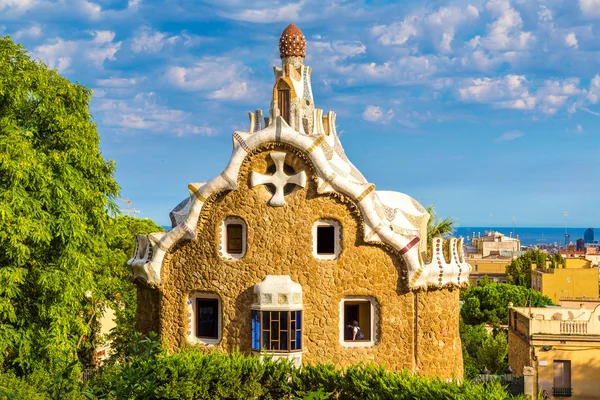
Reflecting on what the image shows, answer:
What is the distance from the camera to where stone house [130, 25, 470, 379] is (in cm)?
2245

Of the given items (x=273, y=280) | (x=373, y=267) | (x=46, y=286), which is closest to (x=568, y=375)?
(x=373, y=267)

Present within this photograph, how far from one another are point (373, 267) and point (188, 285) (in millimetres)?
5371

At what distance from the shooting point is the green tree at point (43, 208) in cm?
2208

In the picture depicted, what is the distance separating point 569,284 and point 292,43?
4436 cm

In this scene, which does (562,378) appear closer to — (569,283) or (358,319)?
(358,319)

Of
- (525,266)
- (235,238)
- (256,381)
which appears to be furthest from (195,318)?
(525,266)

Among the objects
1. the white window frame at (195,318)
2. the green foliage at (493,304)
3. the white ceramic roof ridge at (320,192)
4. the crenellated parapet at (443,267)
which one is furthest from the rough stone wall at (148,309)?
the green foliage at (493,304)

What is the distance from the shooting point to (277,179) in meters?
22.7

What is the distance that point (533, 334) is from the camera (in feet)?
99.5

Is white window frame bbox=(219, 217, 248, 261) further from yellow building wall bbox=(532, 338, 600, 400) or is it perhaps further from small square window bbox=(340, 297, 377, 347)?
yellow building wall bbox=(532, 338, 600, 400)

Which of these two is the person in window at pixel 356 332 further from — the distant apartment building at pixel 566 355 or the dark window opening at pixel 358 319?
the distant apartment building at pixel 566 355

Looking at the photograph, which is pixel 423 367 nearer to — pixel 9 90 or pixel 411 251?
pixel 411 251

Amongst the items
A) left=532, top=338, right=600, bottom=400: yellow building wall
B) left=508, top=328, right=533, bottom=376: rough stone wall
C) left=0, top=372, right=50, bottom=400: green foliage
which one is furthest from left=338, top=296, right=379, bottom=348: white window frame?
left=508, top=328, right=533, bottom=376: rough stone wall

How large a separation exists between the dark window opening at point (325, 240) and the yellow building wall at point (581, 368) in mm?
11583
